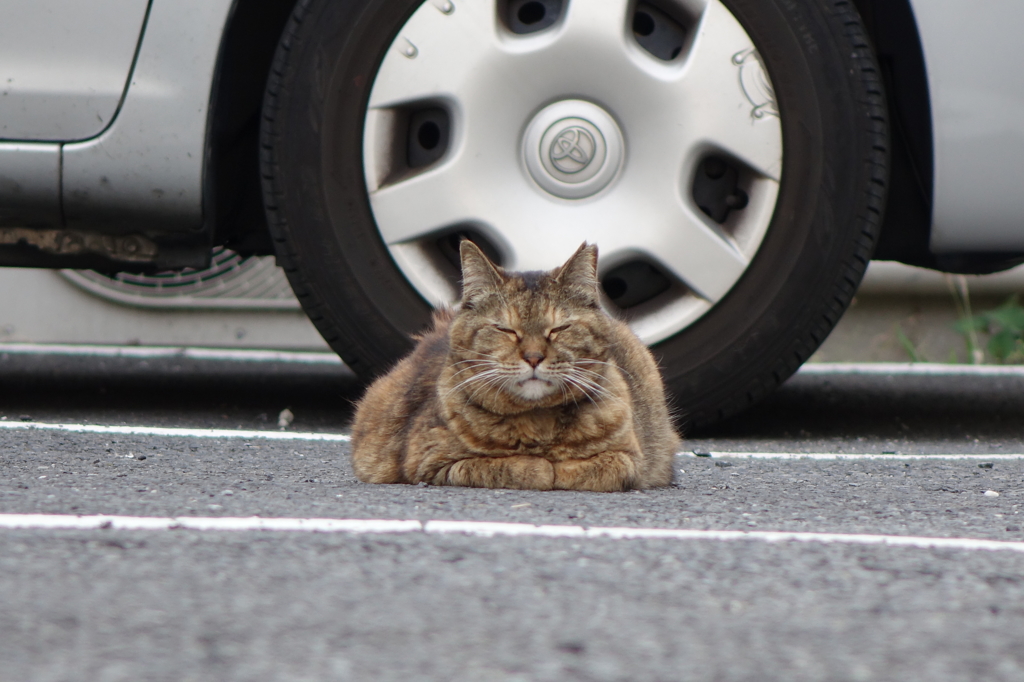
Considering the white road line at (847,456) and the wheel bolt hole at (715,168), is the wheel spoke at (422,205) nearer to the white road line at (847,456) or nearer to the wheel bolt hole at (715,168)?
the wheel bolt hole at (715,168)

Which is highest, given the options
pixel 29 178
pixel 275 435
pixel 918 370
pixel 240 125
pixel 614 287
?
pixel 240 125

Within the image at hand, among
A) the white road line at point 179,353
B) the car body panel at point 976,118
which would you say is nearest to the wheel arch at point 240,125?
the car body panel at point 976,118

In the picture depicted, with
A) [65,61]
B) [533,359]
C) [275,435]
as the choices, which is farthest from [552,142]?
[65,61]

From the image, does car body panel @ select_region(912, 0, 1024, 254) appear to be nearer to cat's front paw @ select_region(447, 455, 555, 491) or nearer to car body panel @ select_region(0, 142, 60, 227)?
cat's front paw @ select_region(447, 455, 555, 491)

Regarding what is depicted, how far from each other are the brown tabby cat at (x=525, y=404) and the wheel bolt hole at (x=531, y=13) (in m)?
0.90

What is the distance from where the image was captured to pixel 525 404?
8.17ft

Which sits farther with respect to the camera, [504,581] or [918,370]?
[918,370]

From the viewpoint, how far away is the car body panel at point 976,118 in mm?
2990

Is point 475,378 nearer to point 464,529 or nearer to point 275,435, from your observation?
point 464,529

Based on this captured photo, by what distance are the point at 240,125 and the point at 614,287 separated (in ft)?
4.11

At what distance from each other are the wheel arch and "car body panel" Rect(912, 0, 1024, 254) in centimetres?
185

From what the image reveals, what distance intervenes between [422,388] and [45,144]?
1.29 m

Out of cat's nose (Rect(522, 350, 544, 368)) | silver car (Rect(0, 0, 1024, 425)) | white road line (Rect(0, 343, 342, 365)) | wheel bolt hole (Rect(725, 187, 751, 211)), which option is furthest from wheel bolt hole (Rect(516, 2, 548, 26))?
white road line (Rect(0, 343, 342, 365))

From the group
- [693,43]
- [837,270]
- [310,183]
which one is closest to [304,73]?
[310,183]
